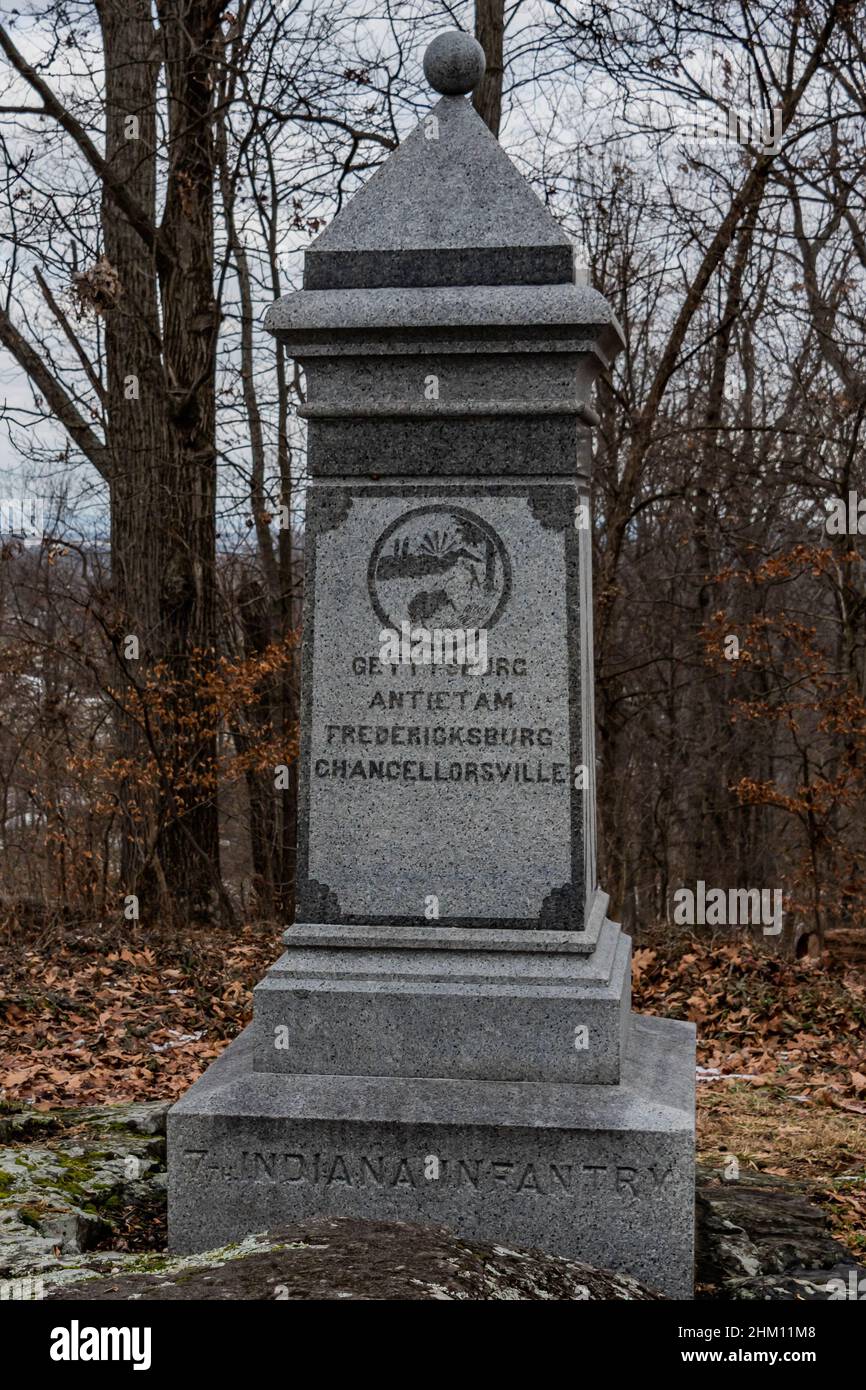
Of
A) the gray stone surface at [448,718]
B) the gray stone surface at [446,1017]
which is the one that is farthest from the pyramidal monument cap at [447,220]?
the gray stone surface at [446,1017]

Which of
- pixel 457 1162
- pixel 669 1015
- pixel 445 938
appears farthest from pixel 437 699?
pixel 669 1015

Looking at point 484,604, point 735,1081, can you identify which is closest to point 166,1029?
point 735,1081

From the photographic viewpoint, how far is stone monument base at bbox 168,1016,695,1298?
13.2 feet

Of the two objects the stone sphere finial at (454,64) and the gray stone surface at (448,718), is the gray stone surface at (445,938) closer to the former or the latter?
the gray stone surface at (448,718)

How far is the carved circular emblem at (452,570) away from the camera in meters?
4.38

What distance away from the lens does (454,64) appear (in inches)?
179

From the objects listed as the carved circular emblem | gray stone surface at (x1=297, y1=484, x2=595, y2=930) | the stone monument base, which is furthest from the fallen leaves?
the carved circular emblem

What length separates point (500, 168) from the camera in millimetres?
4484

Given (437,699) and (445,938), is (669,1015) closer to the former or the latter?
(445,938)

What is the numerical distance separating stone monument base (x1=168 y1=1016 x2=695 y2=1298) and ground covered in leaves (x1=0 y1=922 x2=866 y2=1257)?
1.00 metres

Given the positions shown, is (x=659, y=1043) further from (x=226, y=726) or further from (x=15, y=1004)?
(x=226, y=726)

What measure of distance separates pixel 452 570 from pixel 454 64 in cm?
157

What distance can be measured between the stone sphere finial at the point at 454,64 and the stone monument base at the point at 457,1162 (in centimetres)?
299

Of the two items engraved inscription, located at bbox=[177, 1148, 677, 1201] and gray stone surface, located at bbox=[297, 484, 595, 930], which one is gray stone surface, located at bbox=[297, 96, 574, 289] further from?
engraved inscription, located at bbox=[177, 1148, 677, 1201]
